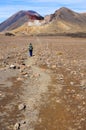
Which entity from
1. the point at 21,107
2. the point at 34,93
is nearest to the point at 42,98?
the point at 34,93

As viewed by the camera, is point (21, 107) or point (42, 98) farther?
point (42, 98)

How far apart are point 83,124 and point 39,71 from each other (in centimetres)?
1573

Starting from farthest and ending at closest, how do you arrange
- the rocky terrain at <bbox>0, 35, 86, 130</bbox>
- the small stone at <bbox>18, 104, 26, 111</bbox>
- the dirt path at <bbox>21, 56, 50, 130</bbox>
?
the small stone at <bbox>18, 104, 26, 111</bbox>, the dirt path at <bbox>21, 56, 50, 130</bbox>, the rocky terrain at <bbox>0, 35, 86, 130</bbox>

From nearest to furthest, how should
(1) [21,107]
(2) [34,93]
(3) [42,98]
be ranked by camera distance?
(1) [21,107] → (3) [42,98] → (2) [34,93]

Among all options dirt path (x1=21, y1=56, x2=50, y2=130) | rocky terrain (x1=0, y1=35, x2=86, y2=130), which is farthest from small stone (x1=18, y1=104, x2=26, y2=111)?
dirt path (x1=21, y1=56, x2=50, y2=130)

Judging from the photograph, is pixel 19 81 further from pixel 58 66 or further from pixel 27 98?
pixel 58 66

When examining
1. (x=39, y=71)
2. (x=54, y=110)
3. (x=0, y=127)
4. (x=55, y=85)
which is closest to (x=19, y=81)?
(x=55, y=85)

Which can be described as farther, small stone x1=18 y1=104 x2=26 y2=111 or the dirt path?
small stone x1=18 y1=104 x2=26 y2=111

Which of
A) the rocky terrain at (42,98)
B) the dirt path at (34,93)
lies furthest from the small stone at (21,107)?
the dirt path at (34,93)

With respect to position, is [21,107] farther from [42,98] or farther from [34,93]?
[34,93]

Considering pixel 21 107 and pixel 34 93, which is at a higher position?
pixel 21 107

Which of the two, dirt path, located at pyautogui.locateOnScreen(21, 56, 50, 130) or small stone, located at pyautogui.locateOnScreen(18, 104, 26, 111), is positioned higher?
small stone, located at pyautogui.locateOnScreen(18, 104, 26, 111)

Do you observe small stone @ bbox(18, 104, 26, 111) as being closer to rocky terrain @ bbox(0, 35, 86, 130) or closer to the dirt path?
rocky terrain @ bbox(0, 35, 86, 130)

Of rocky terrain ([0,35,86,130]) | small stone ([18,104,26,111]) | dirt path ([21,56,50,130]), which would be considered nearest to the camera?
rocky terrain ([0,35,86,130])
